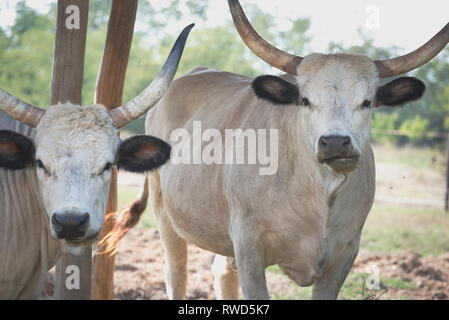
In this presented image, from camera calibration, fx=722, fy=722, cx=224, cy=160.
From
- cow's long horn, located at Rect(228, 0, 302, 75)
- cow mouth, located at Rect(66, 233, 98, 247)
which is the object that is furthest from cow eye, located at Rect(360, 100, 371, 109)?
cow mouth, located at Rect(66, 233, 98, 247)

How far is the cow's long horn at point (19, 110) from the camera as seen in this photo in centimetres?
432

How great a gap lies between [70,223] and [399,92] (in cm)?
235

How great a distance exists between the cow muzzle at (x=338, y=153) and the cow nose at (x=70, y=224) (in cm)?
145

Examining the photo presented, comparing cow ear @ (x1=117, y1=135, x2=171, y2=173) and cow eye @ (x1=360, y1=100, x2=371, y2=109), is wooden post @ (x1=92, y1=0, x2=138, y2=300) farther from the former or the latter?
cow eye @ (x1=360, y1=100, x2=371, y2=109)

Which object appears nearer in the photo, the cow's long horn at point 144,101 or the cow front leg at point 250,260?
the cow's long horn at point 144,101

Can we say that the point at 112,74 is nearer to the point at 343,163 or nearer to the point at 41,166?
the point at 41,166

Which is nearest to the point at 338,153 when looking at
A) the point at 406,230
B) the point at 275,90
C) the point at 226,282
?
the point at 275,90

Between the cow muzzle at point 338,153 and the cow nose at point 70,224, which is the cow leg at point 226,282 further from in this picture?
the cow nose at point 70,224

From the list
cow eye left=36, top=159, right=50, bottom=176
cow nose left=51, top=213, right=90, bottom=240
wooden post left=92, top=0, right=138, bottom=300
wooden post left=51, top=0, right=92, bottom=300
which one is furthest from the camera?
wooden post left=92, top=0, right=138, bottom=300

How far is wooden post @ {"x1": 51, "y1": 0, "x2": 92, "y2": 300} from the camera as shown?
5297 mm

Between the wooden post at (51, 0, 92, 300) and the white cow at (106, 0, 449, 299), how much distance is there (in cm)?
103

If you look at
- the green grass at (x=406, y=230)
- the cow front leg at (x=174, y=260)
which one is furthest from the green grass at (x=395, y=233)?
the cow front leg at (x=174, y=260)
